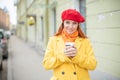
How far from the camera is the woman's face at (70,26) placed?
10.3 feet

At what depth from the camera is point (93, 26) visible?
8.78 m

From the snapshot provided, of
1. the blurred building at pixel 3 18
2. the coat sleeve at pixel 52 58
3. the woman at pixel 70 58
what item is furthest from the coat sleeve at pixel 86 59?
the blurred building at pixel 3 18

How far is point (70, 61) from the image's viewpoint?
3.12 meters

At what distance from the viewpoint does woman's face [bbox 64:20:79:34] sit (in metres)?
3.15

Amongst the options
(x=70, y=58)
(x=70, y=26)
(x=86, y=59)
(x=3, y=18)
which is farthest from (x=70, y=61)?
(x=3, y=18)

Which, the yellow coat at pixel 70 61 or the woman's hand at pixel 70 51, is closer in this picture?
the woman's hand at pixel 70 51

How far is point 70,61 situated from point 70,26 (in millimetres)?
350

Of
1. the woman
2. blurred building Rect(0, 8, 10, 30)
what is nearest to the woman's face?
the woman

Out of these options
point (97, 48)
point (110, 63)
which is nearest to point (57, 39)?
point (110, 63)

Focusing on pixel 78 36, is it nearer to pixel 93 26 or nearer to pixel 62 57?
pixel 62 57

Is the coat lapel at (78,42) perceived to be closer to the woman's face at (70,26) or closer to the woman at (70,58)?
the woman at (70,58)

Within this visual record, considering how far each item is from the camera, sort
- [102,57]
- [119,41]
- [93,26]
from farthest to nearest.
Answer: [93,26] → [102,57] → [119,41]

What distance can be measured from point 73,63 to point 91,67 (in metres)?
0.19

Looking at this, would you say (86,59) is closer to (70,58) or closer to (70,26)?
(70,58)
